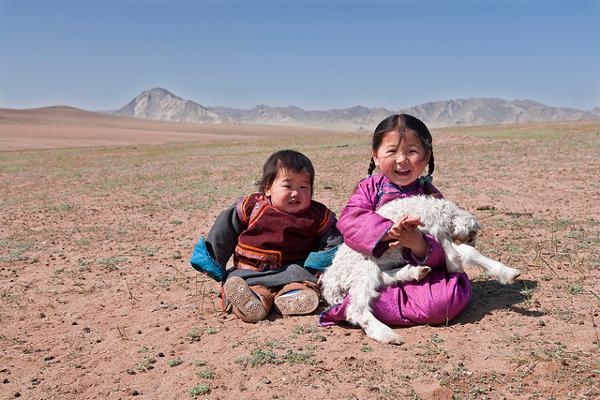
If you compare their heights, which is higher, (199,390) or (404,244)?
(404,244)

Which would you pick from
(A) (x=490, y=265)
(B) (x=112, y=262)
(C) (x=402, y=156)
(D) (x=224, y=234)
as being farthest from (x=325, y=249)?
(B) (x=112, y=262)

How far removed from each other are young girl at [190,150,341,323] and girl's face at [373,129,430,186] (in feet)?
2.03

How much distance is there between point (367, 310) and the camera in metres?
3.78

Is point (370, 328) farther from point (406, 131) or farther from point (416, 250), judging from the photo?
point (406, 131)

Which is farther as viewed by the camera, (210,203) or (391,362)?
(210,203)

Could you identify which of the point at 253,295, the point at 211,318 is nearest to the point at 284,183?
the point at 253,295

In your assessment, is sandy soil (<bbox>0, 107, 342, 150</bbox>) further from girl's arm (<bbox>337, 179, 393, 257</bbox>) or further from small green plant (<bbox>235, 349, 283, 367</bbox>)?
small green plant (<bbox>235, 349, 283, 367</bbox>)

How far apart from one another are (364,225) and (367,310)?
1.93 ft

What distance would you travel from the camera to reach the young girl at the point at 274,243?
4246 millimetres

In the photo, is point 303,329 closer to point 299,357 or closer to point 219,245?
point 299,357

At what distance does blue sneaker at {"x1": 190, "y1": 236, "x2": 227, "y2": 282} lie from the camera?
4555 mm

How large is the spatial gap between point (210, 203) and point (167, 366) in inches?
291

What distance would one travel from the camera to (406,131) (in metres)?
3.94

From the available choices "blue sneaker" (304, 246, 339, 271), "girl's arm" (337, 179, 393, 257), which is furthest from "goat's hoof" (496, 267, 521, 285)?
"blue sneaker" (304, 246, 339, 271)
